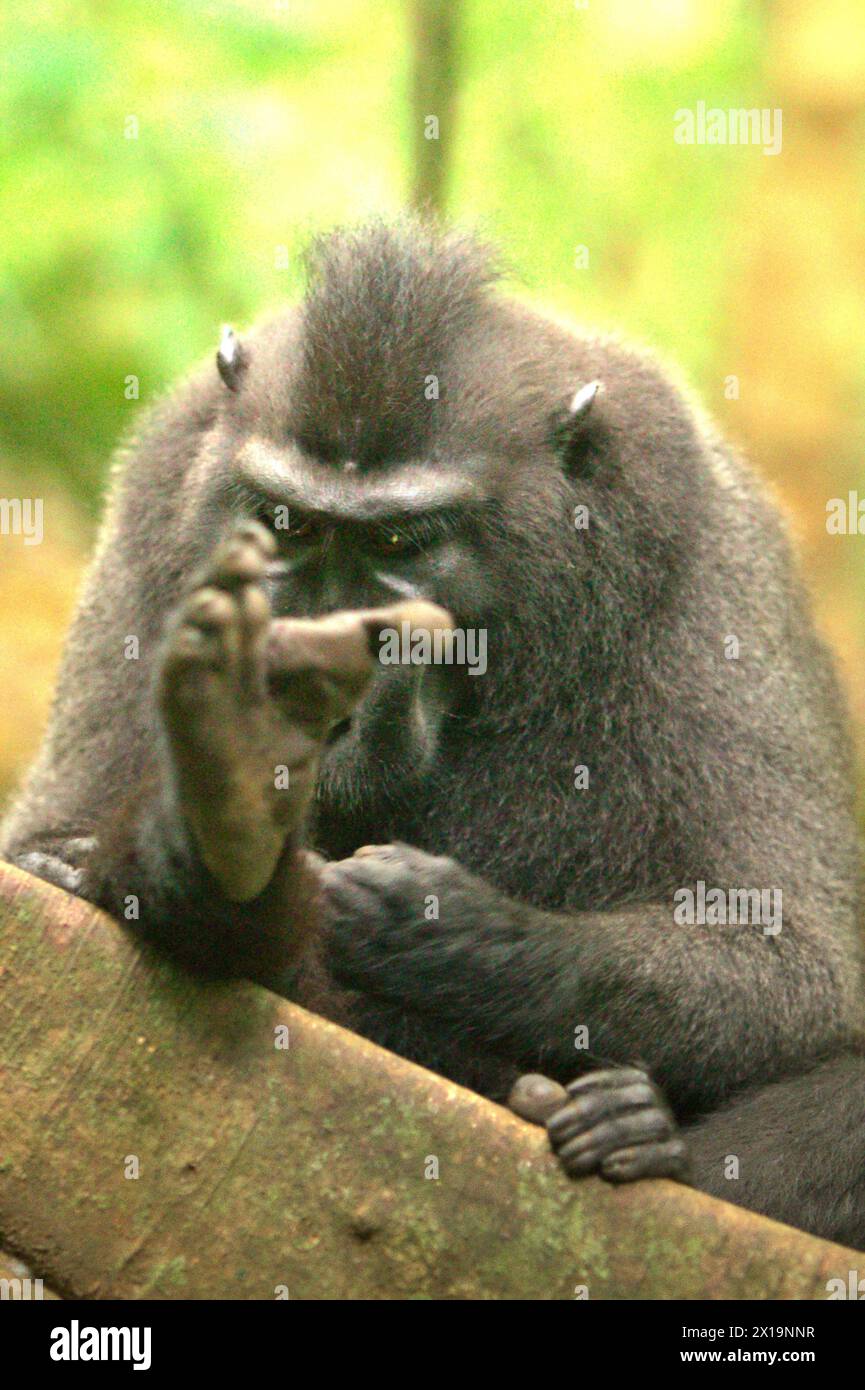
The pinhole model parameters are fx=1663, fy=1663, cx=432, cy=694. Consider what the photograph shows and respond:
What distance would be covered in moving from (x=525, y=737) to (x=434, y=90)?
4400mm

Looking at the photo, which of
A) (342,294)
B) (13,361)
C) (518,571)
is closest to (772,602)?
(518,571)

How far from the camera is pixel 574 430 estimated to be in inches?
209

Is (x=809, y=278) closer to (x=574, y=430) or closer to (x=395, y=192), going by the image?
(x=395, y=192)

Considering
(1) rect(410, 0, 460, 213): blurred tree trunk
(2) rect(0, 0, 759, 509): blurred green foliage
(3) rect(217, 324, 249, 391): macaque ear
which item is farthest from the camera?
(2) rect(0, 0, 759, 509): blurred green foliage

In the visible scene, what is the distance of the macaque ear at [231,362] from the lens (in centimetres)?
546

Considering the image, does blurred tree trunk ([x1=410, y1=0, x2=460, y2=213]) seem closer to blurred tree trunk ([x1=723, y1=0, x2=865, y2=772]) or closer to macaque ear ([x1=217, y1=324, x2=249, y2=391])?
macaque ear ([x1=217, y1=324, x2=249, y2=391])

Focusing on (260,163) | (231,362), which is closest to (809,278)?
(260,163)

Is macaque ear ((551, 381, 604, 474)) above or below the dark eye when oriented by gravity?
above

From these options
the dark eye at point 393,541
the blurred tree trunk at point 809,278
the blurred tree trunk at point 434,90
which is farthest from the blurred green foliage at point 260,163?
the dark eye at point 393,541

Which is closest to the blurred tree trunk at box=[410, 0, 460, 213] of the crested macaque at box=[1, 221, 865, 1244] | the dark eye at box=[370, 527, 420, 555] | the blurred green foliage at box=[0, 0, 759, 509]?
the blurred green foliage at box=[0, 0, 759, 509]

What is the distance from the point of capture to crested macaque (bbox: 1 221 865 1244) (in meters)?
4.95

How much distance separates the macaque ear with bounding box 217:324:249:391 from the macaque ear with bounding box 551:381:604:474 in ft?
3.48

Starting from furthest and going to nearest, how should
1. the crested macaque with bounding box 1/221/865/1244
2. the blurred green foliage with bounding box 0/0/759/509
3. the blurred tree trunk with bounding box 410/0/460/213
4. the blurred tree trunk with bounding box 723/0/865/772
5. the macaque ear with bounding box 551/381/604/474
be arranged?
the blurred tree trunk with bounding box 723/0/865/772, the blurred green foliage with bounding box 0/0/759/509, the blurred tree trunk with bounding box 410/0/460/213, the macaque ear with bounding box 551/381/604/474, the crested macaque with bounding box 1/221/865/1244

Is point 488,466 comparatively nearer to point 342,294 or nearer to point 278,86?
point 342,294
